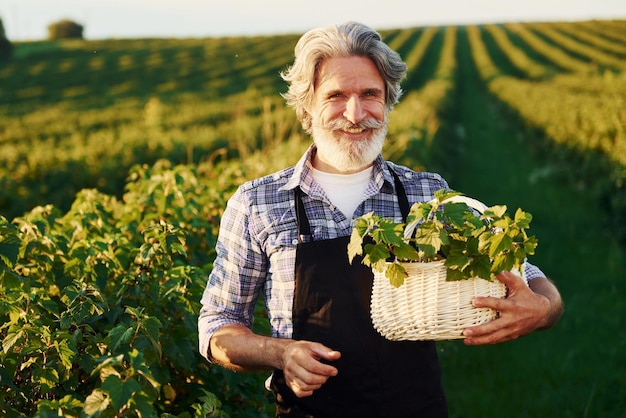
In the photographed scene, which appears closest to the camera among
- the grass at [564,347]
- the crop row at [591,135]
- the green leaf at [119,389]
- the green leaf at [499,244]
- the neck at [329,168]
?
the green leaf at [119,389]

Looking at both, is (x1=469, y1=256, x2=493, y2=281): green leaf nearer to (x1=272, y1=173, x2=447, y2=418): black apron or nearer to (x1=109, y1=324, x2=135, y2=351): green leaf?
(x1=272, y1=173, x2=447, y2=418): black apron

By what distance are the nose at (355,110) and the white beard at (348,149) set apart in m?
0.07

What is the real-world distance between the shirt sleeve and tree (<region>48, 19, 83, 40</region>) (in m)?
93.2

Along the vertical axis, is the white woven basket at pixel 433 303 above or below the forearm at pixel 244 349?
above

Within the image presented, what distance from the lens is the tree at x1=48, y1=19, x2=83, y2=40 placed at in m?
87.8

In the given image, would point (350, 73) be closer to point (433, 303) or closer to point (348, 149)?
point (348, 149)

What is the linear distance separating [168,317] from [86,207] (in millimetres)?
1435

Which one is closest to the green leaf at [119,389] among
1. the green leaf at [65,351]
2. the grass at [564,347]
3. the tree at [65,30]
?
the green leaf at [65,351]

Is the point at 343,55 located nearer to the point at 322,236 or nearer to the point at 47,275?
the point at 322,236

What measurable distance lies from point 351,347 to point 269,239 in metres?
0.44

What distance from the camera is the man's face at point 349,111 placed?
7.63ft

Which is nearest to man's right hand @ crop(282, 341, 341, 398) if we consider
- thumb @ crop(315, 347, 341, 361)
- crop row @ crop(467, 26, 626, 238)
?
thumb @ crop(315, 347, 341, 361)

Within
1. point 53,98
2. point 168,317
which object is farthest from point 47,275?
point 53,98

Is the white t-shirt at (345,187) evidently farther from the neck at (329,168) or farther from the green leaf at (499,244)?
the green leaf at (499,244)
